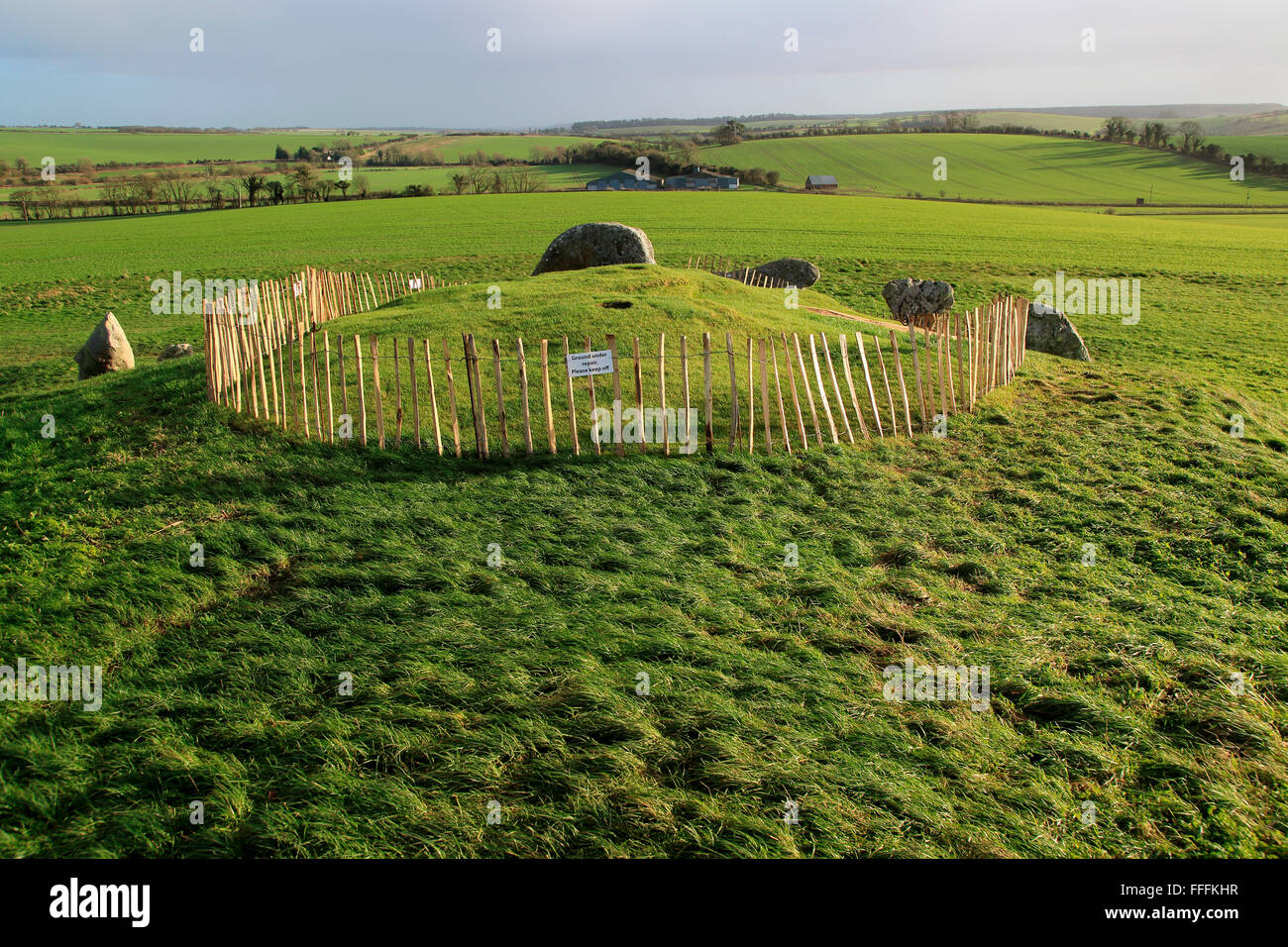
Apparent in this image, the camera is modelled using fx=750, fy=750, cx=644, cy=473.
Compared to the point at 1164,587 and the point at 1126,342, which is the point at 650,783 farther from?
the point at 1126,342

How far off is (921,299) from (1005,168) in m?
74.8

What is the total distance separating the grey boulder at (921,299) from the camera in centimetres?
2017

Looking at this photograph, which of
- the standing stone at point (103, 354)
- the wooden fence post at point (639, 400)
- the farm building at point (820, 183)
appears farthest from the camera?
the farm building at point (820, 183)

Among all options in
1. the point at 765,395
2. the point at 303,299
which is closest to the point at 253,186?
the point at 303,299

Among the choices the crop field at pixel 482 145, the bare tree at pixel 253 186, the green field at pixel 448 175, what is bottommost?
the bare tree at pixel 253 186

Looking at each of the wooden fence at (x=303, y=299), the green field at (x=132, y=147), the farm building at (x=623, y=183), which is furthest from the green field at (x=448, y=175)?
the wooden fence at (x=303, y=299)

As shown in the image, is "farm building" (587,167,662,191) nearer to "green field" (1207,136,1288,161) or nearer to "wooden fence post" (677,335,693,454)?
"wooden fence post" (677,335,693,454)

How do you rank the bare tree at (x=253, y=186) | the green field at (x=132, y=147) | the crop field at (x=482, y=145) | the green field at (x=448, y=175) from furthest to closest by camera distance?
the crop field at (x=482, y=145) → the green field at (x=132, y=147) → the green field at (x=448, y=175) → the bare tree at (x=253, y=186)

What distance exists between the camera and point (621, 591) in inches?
273

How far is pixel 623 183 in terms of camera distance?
73.9 m

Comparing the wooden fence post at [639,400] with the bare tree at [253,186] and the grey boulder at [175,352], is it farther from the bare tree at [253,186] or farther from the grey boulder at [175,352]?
the bare tree at [253,186]

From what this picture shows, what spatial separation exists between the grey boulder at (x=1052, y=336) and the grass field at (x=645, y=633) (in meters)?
4.10
